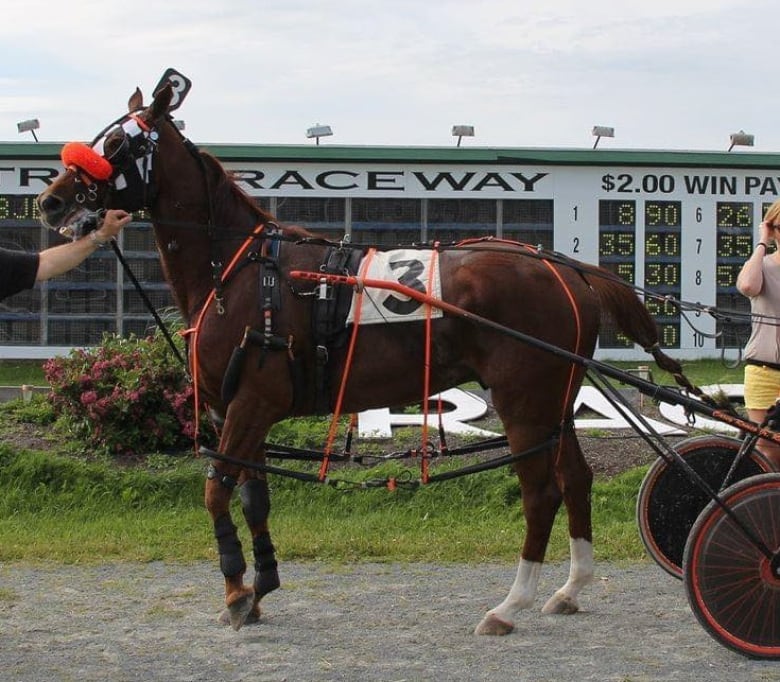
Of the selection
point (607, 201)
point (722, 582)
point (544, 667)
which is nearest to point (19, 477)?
point (544, 667)

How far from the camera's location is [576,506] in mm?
6082

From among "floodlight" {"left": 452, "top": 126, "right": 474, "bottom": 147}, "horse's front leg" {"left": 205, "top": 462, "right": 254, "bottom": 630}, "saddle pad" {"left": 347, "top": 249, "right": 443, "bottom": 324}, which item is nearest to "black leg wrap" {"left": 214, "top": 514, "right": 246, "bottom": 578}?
"horse's front leg" {"left": 205, "top": 462, "right": 254, "bottom": 630}

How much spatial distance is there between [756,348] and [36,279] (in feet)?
12.0

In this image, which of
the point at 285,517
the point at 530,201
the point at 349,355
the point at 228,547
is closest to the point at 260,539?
the point at 228,547

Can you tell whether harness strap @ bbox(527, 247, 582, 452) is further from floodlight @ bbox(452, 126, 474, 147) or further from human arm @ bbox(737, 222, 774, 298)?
floodlight @ bbox(452, 126, 474, 147)

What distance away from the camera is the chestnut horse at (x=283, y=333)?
557 centimetres

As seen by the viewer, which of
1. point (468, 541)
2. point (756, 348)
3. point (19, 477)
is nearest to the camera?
point (756, 348)

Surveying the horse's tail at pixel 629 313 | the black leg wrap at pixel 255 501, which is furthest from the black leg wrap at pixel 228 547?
the horse's tail at pixel 629 313

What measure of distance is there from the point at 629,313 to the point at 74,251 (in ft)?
9.64

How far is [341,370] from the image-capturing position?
18.7 ft

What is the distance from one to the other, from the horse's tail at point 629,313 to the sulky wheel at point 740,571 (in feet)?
3.42

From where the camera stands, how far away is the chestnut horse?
5.57 metres

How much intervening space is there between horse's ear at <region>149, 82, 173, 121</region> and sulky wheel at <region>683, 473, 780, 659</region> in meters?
3.24

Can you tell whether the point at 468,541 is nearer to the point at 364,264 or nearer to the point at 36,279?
the point at 364,264
